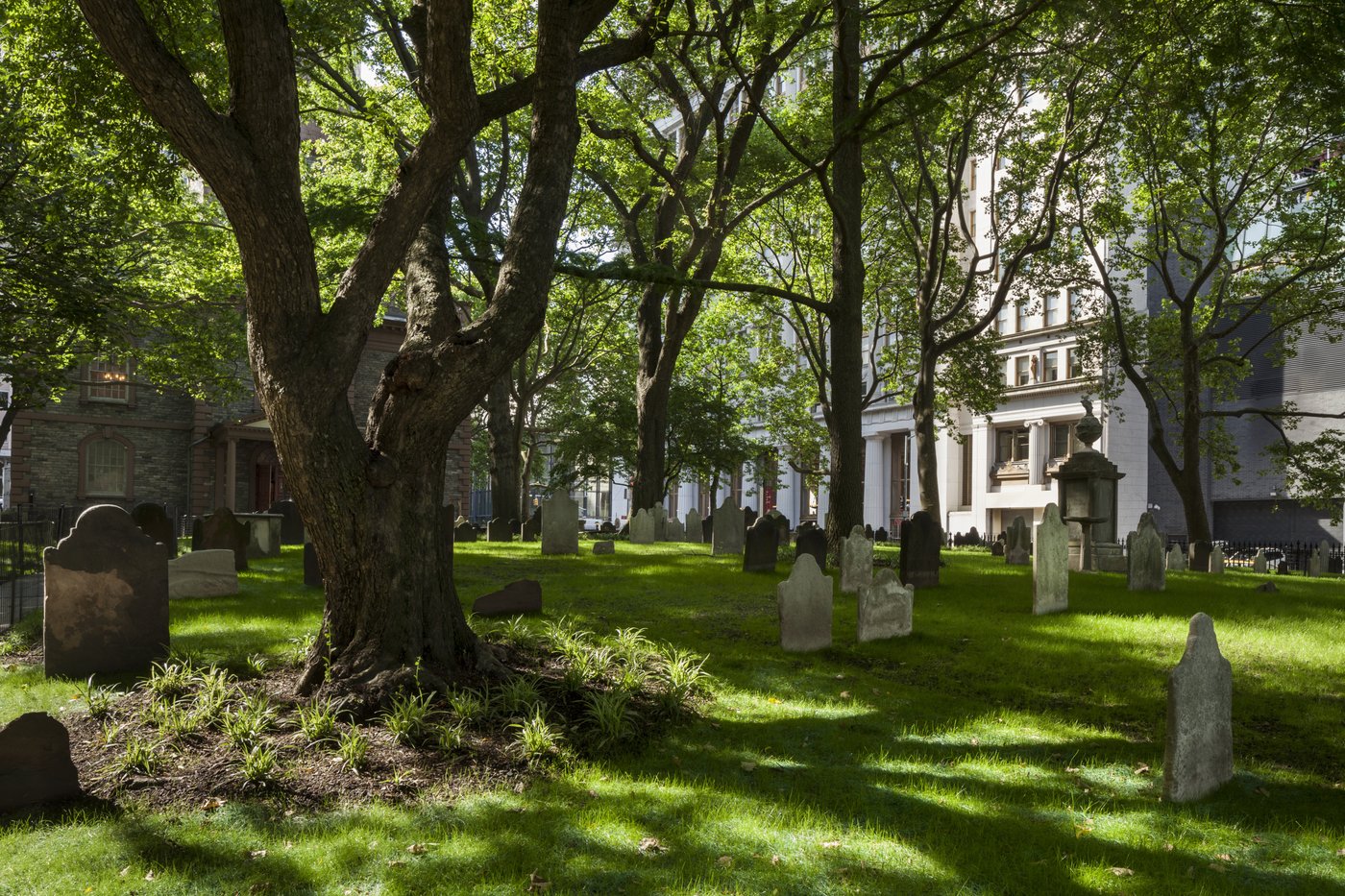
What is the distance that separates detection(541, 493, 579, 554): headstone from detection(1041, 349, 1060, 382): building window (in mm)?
28941

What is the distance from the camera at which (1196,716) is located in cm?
520

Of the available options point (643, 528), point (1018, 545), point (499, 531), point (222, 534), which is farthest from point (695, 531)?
point (222, 534)

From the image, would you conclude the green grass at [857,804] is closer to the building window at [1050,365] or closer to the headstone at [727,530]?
the headstone at [727,530]

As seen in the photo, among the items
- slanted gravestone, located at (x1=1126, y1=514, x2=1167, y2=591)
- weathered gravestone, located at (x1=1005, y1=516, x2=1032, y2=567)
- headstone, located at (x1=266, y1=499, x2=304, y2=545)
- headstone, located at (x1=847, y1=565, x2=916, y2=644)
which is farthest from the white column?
headstone, located at (x1=847, y1=565, x2=916, y2=644)

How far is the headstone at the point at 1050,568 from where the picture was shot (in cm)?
1104

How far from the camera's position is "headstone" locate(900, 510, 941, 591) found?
1237 centimetres

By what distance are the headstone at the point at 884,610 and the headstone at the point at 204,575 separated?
7.60 meters

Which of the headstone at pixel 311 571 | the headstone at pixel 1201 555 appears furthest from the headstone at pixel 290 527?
the headstone at pixel 1201 555

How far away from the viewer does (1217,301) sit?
23219 mm

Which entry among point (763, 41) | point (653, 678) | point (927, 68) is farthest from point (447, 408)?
point (763, 41)

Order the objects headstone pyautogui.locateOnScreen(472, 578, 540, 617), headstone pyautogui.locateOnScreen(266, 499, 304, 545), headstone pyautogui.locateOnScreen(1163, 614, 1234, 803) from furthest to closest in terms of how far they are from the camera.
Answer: headstone pyautogui.locateOnScreen(266, 499, 304, 545) → headstone pyautogui.locateOnScreen(472, 578, 540, 617) → headstone pyautogui.locateOnScreen(1163, 614, 1234, 803)

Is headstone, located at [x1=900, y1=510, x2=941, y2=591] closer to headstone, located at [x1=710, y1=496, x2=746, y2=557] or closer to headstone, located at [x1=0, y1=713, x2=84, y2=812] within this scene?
headstone, located at [x1=710, y1=496, x2=746, y2=557]

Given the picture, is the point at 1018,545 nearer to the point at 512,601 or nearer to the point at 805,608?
the point at 805,608

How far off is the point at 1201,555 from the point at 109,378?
32.9m
